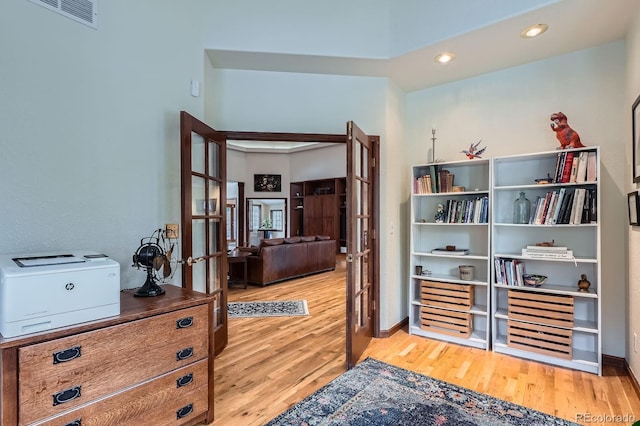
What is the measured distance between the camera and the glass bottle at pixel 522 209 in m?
3.02

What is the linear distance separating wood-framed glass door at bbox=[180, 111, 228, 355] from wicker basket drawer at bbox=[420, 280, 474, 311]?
2.07 metres

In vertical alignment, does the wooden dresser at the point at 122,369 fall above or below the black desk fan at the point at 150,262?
below

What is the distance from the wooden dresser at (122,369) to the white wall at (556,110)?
3.01m

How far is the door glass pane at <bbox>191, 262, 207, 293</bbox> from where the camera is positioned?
276 cm

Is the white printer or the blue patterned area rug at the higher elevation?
the white printer

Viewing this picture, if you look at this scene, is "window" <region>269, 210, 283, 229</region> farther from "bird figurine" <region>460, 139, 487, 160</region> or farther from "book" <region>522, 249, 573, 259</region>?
"book" <region>522, 249, 573, 259</region>

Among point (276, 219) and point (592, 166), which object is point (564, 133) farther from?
point (276, 219)

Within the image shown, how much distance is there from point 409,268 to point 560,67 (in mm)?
2405

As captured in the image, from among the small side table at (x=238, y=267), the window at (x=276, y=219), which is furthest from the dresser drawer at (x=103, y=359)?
the window at (x=276, y=219)

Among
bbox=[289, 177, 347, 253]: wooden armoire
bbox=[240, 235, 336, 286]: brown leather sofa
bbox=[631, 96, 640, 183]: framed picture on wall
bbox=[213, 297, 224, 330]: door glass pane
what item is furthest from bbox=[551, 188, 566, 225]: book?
bbox=[289, 177, 347, 253]: wooden armoire

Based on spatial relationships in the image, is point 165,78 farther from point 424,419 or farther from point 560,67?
point 560,67

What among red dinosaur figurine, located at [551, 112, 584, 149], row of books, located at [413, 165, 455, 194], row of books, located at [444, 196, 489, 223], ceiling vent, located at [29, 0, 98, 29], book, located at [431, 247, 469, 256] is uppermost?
ceiling vent, located at [29, 0, 98, 29]

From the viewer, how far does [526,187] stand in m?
2.93

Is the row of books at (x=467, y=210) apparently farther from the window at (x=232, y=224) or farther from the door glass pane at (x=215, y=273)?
the window at (x=232, y=224)
